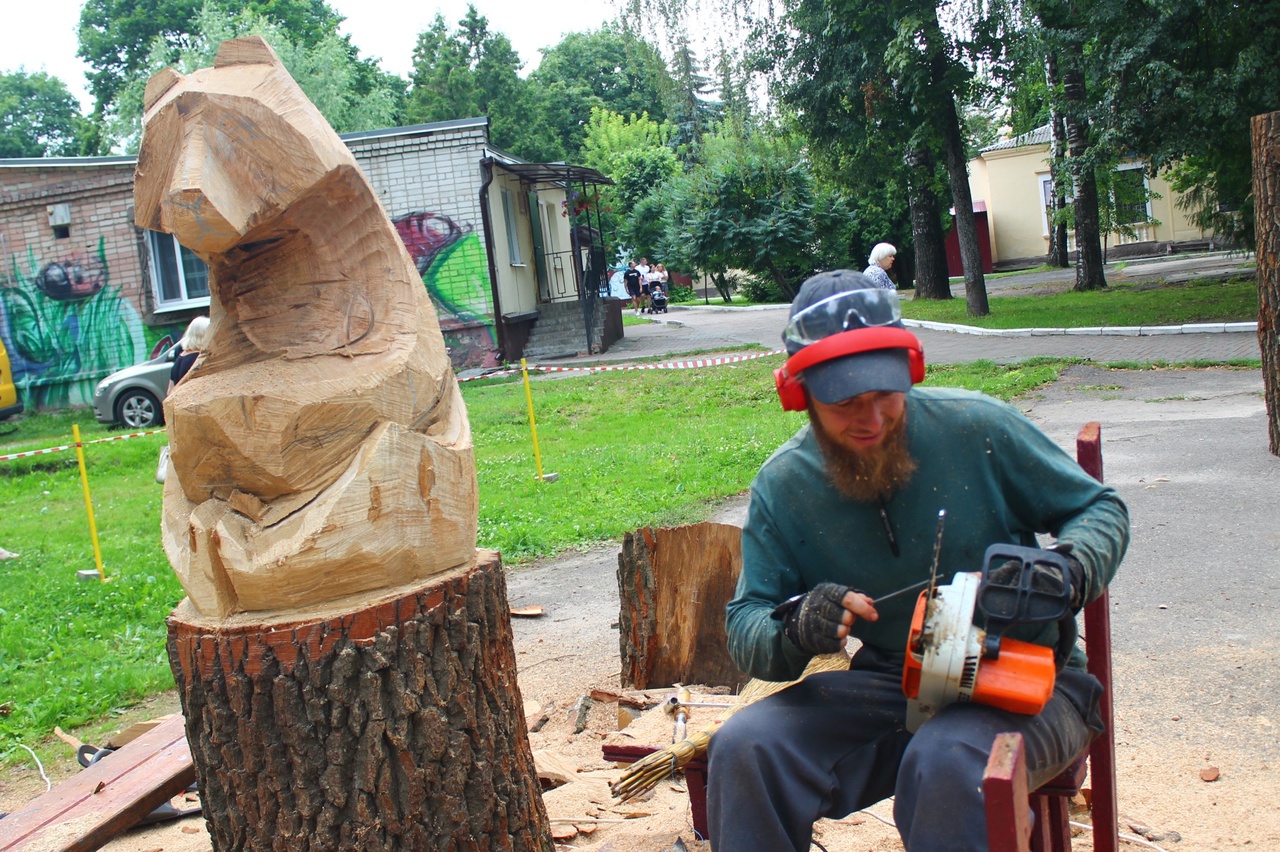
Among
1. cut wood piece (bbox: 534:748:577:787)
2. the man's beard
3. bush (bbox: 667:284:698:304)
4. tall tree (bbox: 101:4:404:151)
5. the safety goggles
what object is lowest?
cut wood piece (bbox: 534:748:577:787)

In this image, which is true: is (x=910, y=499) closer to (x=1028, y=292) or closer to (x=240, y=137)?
(x=240, y=137)

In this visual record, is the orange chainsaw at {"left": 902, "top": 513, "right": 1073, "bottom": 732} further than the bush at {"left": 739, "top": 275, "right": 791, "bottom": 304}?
No

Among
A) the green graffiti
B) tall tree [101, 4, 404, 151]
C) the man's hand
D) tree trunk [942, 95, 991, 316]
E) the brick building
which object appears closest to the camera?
the man's hand

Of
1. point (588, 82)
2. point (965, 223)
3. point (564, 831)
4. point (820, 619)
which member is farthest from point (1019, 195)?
point (820, 619)

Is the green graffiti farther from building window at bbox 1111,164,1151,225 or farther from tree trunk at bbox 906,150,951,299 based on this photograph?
building window at bbox 1111,164,1151,225

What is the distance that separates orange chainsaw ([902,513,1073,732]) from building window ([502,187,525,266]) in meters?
16.4

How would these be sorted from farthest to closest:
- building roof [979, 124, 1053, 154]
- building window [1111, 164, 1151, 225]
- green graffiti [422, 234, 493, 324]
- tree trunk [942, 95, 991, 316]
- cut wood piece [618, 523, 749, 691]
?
building roof [979, 124, 1053, 154] < green graffiti [422, 234, 493, 324] < tree trunk [942, 95, 991, 316] < building window [1111, 164, 1151, 225] < cut wood piece [618, 523, 749, 691]

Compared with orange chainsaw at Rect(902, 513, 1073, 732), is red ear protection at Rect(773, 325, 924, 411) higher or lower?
higher

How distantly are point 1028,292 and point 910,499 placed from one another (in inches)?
806

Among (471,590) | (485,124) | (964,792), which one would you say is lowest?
(964,792)

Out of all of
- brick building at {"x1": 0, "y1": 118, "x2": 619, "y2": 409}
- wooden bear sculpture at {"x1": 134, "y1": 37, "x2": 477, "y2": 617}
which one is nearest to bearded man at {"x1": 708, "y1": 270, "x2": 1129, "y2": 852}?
wooden bear sculpture at {"x1": 134, "y1": 37, "x2": 477, "y2": 617}

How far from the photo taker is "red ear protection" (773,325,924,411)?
1.95 meters

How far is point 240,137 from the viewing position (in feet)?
8.34

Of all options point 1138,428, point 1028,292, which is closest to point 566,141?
point 1028,292
